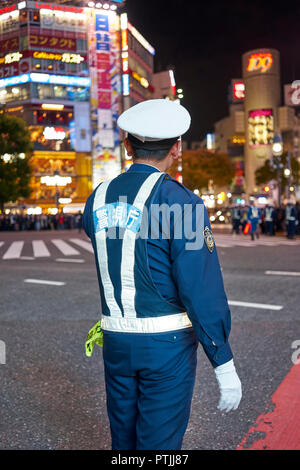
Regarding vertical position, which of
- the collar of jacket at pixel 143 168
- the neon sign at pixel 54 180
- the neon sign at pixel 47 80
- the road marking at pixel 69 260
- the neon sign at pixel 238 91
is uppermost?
the neon sign at pixel 238 91

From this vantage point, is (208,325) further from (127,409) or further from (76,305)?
(76,305)

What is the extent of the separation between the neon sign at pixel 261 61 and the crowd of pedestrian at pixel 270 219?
68936mm

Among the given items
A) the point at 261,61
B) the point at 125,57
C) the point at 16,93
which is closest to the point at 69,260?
the point at 16,93

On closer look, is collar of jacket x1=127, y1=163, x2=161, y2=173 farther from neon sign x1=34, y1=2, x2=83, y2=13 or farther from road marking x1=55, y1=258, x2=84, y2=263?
neon sign x1=34, y1=2, x2=83, y2=13

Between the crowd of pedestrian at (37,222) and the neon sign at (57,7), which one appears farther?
the neon sign at (57,7)

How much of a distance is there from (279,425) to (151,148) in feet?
7.43

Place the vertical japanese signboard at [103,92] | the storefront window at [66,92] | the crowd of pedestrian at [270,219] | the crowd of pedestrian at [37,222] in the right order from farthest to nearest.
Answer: the vertical japanese signboard at [103,92]
the storefront window at [66,92]
the crowd of pedestrian at [37,222]
the crowd of pedestrian at [270,219]

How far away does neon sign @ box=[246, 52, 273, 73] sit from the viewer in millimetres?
88750

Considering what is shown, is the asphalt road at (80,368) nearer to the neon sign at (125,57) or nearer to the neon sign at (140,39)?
the neon sign at (125,57)

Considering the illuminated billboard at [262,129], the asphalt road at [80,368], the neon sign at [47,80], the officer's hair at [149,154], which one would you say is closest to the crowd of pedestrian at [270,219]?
the asphalt road at [80,368]

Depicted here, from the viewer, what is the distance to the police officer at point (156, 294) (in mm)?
1861

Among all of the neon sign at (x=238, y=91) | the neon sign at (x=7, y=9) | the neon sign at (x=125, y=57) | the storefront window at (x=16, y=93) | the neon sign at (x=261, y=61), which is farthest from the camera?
the neon sign at (x=238, y=91)
